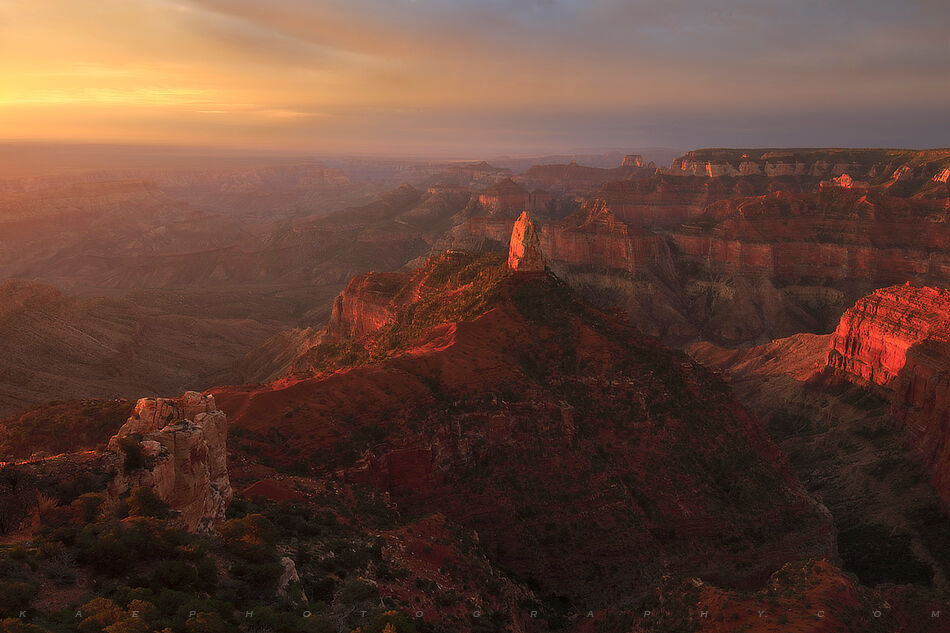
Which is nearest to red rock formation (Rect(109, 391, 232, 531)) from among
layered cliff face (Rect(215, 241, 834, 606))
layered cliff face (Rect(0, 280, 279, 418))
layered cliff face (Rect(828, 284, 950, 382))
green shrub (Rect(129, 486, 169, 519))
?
green shrub (Rect(129, 486, 169, 519))

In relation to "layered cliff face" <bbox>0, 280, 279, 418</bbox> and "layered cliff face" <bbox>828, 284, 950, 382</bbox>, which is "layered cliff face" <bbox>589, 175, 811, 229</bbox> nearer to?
"layered cliff face" <bbox>828, 284, 950, 382</bbox>

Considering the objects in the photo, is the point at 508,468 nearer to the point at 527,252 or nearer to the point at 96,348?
the point at 527,252

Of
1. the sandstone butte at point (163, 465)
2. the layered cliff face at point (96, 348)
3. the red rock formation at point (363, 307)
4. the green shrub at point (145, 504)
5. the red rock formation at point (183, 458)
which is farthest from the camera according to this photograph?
the red rock formation at point (363, 307)

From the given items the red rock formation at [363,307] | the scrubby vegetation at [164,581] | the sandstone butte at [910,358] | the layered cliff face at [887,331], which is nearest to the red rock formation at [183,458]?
the scrubby vegetation at [164,581]

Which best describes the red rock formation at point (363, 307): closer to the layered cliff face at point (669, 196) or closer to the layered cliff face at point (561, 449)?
the layered cliff face at point (561, 449)

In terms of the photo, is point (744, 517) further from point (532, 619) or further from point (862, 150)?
point (862, 150)

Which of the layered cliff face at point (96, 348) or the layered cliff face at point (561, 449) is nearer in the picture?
the layered cliff face at point (561, 449)
